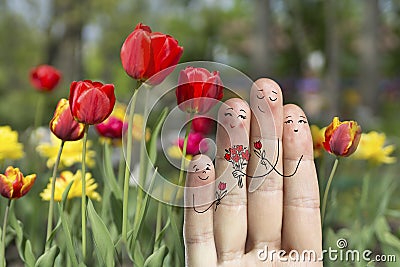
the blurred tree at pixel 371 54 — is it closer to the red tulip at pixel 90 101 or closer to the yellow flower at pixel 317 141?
the yellow flower at pixel 317 141

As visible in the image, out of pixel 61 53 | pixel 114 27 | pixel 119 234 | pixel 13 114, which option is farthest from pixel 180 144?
pixel 114 27

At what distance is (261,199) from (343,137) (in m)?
Answer: 0.17

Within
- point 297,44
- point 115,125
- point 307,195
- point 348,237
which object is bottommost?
point 348,237

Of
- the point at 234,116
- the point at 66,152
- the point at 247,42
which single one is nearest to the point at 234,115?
the point at 234,116

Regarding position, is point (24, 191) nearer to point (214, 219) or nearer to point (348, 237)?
point (214, 219)

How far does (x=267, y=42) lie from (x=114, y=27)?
5.80 meters

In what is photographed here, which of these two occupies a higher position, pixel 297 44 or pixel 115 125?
pixel 297 44

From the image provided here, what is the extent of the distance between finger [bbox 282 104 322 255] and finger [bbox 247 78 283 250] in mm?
19

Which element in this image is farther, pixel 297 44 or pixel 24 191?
pixel 297 44

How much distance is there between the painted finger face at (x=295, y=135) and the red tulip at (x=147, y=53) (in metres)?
0.22

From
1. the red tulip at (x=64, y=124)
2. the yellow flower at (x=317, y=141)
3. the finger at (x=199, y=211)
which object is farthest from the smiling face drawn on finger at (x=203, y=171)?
the yellow flower at (x=317, y=141)

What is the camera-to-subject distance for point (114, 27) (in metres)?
12.8

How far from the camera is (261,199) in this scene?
Result: 996 mm

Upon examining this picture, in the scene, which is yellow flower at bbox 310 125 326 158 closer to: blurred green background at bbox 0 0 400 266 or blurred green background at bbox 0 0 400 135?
blurred green background at bbox 0 0 400 266
